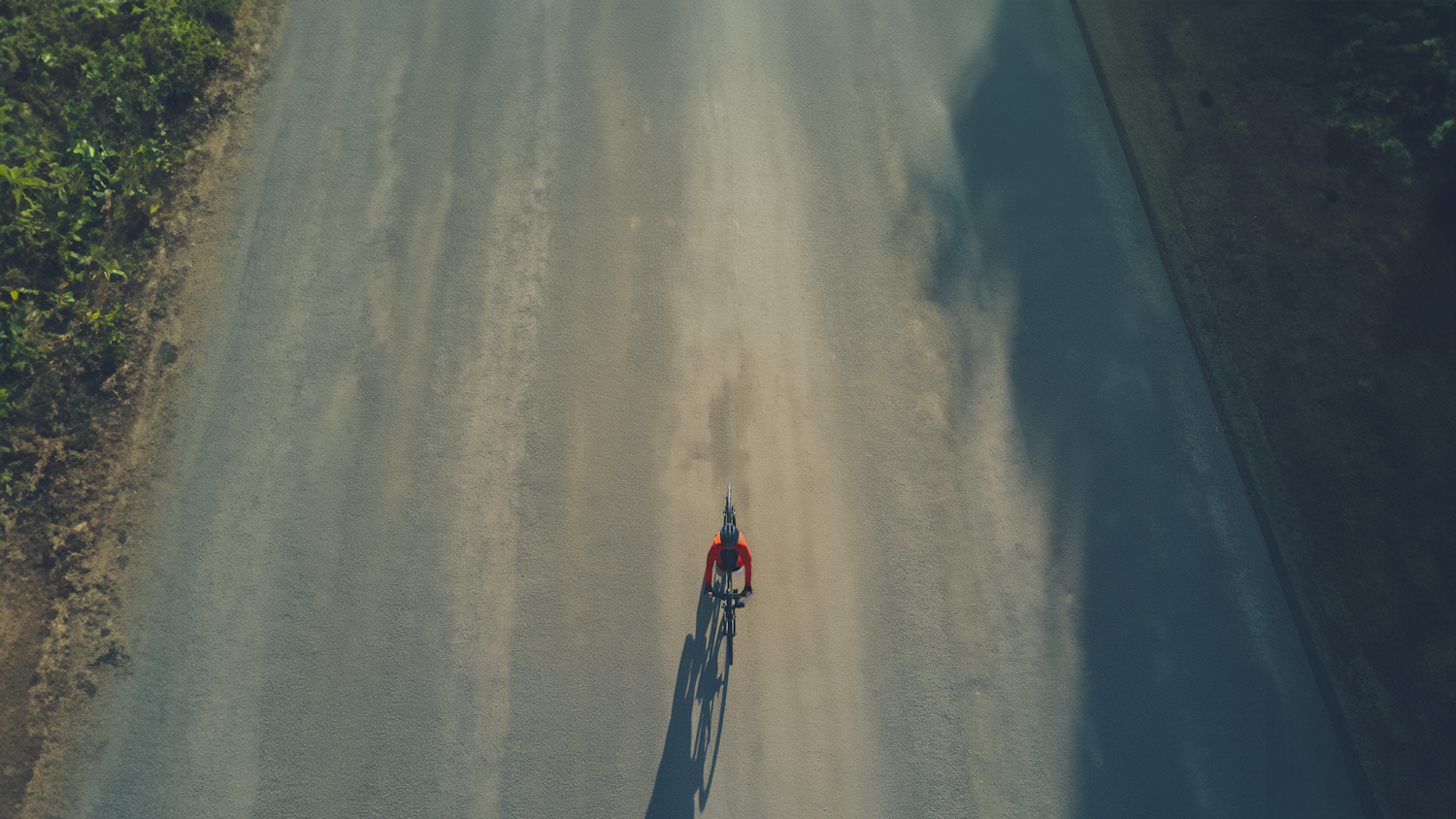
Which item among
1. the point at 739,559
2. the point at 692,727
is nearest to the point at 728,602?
the point at 739,559

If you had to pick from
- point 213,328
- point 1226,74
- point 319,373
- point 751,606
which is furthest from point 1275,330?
point 213,328

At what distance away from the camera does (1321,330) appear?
1090 centimetres

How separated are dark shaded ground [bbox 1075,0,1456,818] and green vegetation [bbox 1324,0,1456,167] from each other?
0.99 ft

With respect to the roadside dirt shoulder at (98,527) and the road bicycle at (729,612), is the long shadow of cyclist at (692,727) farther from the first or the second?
the roadside dirt shoulder at (98,527)

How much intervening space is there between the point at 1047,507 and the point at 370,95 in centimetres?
1171

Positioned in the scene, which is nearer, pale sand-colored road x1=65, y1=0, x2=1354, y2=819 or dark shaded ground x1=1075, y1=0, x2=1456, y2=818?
pale sand-colored road x1=65, y1=0, x2=1354, y2=819

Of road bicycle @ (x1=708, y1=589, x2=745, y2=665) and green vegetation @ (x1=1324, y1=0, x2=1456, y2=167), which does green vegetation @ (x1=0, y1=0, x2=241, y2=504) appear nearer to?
road bicycle @ (x1=708, y1=589, x2=745, y2=665)

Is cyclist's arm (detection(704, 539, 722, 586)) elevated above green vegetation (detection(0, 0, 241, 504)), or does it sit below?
below

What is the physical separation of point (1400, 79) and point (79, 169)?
19.5m

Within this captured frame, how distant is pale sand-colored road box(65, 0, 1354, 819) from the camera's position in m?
9.07

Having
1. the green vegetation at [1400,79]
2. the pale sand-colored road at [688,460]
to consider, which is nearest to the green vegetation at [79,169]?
the pale sand-colored road at [688,460]

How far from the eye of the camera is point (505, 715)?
906 cm

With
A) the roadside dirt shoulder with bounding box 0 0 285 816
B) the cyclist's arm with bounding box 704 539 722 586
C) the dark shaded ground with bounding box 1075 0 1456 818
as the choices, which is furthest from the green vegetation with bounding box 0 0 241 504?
the dark shaded ground with bounding box 1075 0 1456 818

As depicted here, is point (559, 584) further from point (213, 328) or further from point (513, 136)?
point (513, 136)
